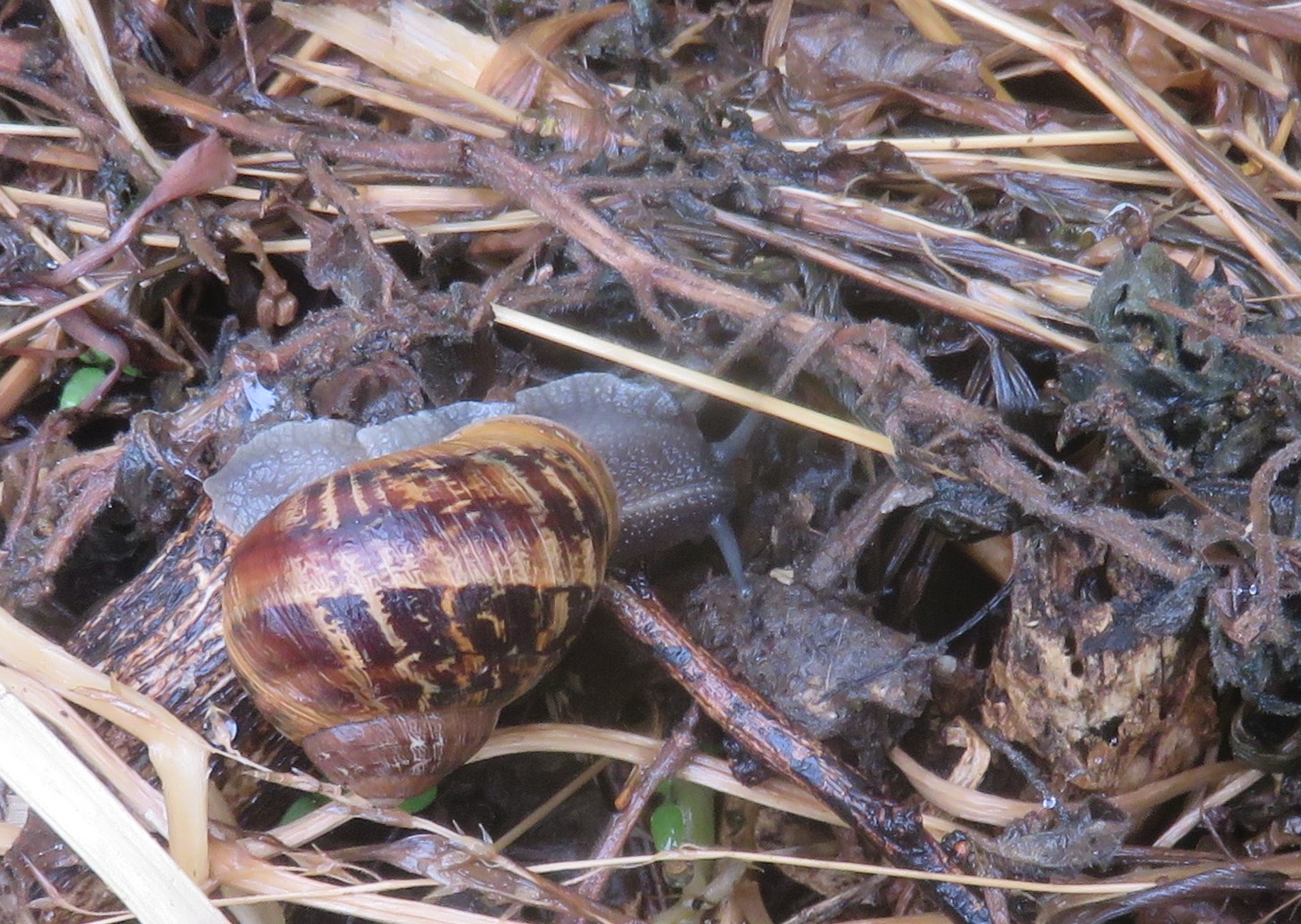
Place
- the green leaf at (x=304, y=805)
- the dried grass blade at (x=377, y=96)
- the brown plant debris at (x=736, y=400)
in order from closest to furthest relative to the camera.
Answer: the brown plant debris at (x=736, y=400)
the green leaf at (x=304, y=805)
the dried grass blade at (x=377, y=96)

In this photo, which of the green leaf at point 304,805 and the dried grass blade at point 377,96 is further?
the dried grass blade at point 377,96

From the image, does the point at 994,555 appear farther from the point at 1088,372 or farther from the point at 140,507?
the point at 140,507

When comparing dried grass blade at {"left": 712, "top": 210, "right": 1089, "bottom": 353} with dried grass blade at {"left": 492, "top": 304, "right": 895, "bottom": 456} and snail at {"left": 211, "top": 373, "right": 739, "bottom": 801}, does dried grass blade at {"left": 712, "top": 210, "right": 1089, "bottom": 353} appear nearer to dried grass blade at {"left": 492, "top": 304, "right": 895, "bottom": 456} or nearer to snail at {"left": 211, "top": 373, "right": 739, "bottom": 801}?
dried grass blade at {"left": 492, "top": 304, "right": 895, "bottom": 456}

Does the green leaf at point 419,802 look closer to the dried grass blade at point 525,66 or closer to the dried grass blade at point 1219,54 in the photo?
the dried grass blade at point 525,66

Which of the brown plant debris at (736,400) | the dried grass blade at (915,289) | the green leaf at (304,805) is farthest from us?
the green leaf at (304,805)

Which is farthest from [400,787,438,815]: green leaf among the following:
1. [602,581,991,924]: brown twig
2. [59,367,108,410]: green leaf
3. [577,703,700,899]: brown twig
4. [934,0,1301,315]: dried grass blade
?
[934,0,1301,315]: dried grass blade

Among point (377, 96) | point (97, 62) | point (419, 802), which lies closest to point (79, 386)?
point (97, 62)

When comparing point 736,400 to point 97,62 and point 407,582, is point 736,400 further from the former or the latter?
point 97,62

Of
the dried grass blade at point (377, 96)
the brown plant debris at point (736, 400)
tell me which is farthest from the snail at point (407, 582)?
the dried grass blade at point (377, 96)

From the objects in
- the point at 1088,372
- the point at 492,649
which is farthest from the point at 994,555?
the point at 492,649

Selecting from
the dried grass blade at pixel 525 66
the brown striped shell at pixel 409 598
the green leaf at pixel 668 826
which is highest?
the dried grass blade at pixel 525 66
